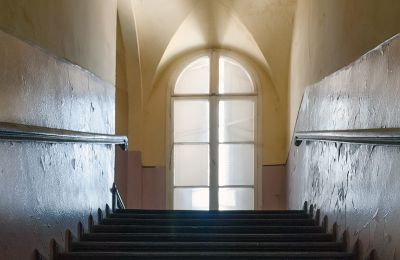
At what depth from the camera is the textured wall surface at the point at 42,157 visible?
2111 millimetres

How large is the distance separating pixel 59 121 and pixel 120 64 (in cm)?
535

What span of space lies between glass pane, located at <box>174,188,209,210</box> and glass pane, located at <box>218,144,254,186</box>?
0.35 metres

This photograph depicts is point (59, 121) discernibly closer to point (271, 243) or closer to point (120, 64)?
point (271, 243)

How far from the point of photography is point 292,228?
3.40m

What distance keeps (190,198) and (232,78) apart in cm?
208

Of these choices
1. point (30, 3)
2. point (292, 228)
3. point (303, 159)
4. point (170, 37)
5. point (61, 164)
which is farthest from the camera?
point (170, 37)

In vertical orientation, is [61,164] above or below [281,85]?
below

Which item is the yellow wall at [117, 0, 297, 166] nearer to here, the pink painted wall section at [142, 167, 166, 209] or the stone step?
the pink painted wall section at [142, 167, 166, 209]

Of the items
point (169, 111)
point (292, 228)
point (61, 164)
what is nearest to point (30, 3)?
point (61, 164)

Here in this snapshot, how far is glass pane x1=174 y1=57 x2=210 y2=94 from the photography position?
8.33 meters

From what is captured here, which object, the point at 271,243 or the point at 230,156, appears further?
the point at 230,156

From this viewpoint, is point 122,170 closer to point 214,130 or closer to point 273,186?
point 214,130

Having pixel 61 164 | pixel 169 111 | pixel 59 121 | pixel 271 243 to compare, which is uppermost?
pixel 169 111

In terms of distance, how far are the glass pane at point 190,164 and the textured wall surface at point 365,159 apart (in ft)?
15.2
